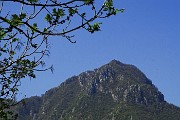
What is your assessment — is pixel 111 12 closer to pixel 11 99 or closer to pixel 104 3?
pixel 104 3

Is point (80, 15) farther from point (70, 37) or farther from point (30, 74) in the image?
point (30, 74)

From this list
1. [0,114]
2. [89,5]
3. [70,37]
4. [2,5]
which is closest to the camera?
[89,5]


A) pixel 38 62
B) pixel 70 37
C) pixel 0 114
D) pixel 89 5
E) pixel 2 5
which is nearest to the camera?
pixel 89 5

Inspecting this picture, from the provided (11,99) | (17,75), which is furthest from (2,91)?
(17,75)

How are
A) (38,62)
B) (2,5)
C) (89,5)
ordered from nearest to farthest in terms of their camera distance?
(89,5)
(2,5)
(38,62)

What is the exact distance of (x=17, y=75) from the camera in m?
8.80

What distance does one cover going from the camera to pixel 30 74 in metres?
8.52

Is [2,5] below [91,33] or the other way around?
the other way around

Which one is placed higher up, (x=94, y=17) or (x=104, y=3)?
(x=104, y=3)

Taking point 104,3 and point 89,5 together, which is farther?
point 104,3

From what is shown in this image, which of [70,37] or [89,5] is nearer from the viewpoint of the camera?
[89,5]

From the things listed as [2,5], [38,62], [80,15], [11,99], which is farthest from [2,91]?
[80,15]

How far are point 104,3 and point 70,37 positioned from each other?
774mm

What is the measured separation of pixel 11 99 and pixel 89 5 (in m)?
4.74
